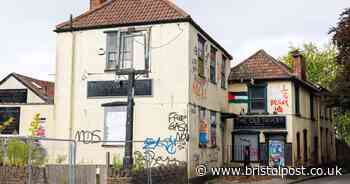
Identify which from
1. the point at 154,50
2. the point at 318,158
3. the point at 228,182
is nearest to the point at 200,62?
the point at 154,50

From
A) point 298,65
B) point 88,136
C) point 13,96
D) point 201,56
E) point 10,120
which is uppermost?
point 298,65

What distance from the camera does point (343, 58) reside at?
27.5 m

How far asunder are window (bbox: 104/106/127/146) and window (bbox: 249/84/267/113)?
9.93 m

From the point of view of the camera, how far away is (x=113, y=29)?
71.3ft

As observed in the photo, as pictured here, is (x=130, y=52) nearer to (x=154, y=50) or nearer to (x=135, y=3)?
(x=154, y=50)

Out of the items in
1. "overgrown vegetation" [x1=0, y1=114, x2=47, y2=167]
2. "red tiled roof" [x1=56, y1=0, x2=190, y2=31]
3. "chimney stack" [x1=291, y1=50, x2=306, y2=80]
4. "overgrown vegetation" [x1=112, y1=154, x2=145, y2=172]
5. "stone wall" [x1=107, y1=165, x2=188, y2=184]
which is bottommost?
"stone wall" [x1=107, y1=165, x2=188, y2=184]

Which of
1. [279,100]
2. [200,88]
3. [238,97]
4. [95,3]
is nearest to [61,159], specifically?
[200,88]

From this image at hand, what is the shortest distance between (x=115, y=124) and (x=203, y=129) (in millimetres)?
4128

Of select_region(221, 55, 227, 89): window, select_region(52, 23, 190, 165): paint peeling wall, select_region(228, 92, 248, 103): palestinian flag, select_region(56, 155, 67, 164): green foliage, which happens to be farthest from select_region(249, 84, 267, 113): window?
select_region(56, 155, 67, 164): green foliage

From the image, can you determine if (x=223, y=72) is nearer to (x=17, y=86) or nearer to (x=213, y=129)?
(x=213, y=129)

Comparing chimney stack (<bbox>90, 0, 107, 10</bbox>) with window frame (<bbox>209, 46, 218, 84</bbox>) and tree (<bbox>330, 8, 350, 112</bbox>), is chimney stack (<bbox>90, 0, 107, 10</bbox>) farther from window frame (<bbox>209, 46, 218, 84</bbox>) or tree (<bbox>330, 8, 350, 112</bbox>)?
tree (<bbox>330, 8, 350, 112</bbox>)

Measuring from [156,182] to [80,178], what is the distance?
259 centimetres

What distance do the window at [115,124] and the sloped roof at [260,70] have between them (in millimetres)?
9459

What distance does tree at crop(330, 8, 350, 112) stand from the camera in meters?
27.1
